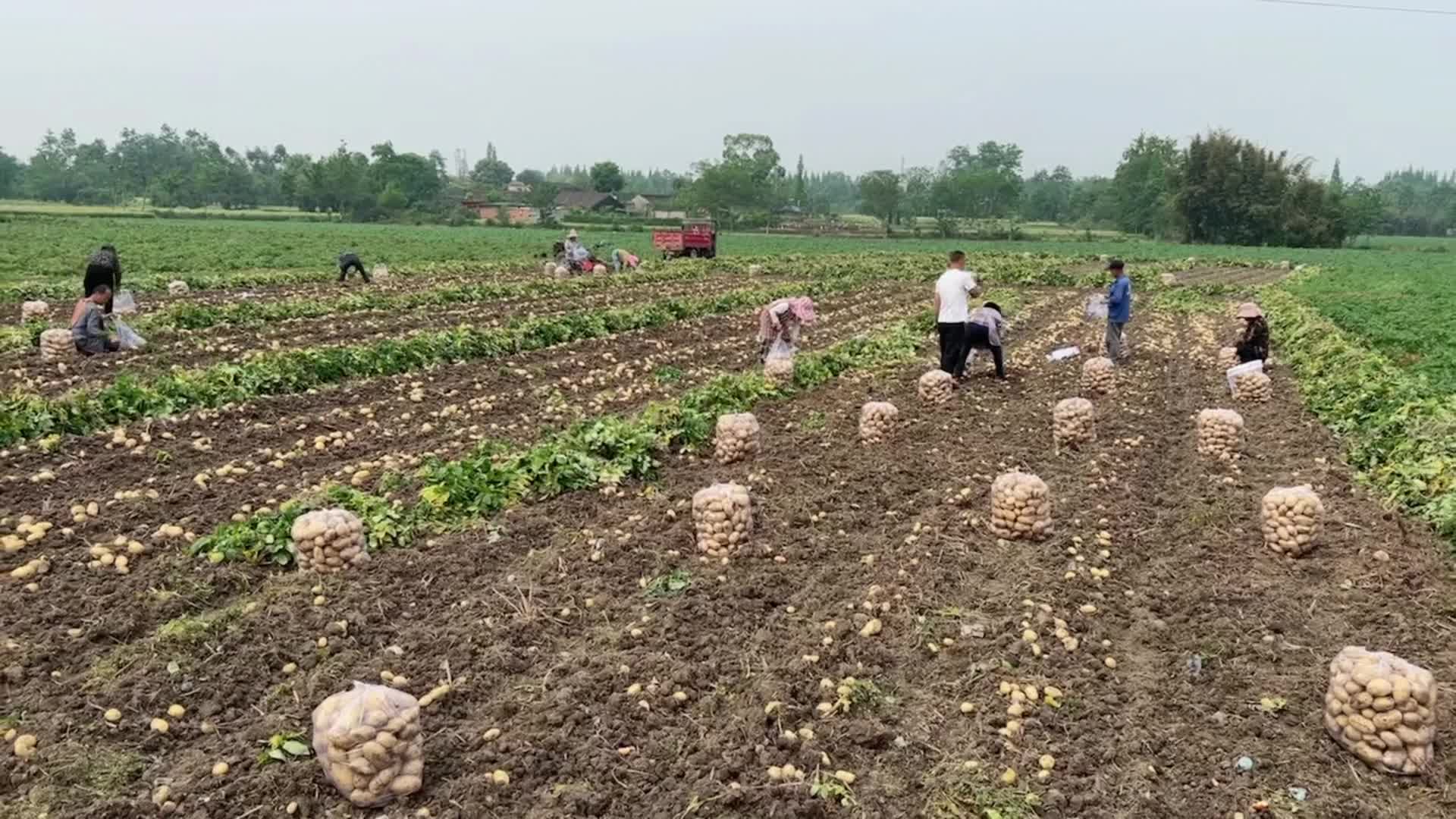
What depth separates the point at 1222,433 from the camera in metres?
9.37

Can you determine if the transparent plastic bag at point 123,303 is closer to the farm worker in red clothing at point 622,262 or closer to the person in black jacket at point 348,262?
the person in black jacket at point 348,262

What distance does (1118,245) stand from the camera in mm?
65438

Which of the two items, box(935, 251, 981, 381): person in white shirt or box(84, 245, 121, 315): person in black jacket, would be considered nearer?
box(935, 251, 981, 381): person in white shirt

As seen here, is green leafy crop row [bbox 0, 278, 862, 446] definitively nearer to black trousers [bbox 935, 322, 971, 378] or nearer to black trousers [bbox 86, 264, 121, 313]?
black trousers [bbox 86, 264, 121, 313]

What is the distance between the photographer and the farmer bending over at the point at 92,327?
13.2 meters

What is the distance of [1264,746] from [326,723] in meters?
4.54

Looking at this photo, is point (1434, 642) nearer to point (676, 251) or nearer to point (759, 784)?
point (759, 784)

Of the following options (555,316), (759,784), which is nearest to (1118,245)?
(555,316)

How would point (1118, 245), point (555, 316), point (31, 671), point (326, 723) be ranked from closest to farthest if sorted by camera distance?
point (326, 723)
point (31, 671)
point (555, 316)
point (1118, 245)

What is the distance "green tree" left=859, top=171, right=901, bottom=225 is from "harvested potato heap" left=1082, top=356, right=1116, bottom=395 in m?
92.7

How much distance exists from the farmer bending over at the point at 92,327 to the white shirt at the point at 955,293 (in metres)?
12.1

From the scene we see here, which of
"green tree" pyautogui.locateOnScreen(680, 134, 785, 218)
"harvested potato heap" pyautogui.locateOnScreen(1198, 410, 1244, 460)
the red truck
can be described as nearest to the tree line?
"green tree" pyautogui.locateOnScreen(680, 134, 785, 218)

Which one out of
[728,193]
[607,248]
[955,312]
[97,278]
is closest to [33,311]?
[97,278]

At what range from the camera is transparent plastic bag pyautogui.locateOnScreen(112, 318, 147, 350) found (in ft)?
45.2
